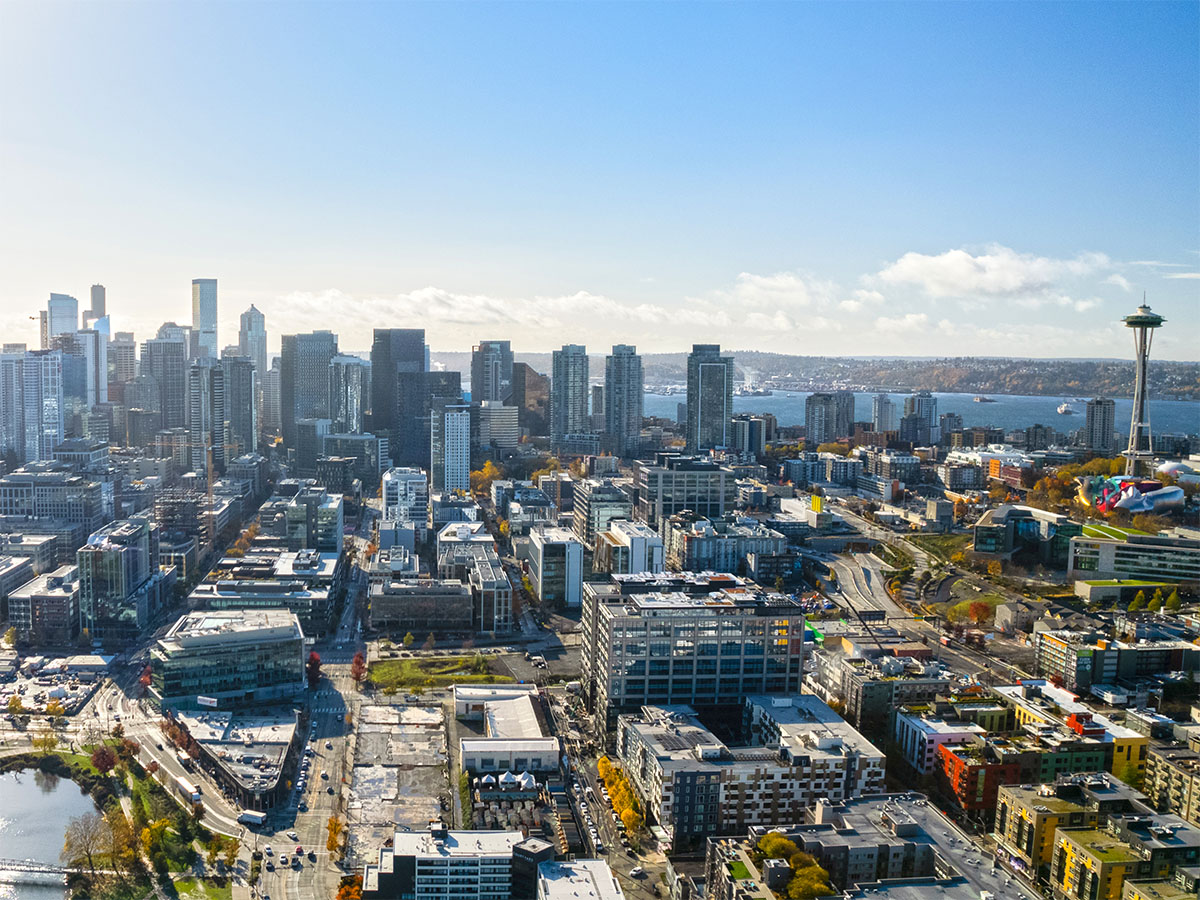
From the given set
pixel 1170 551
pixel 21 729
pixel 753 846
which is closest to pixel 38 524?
pixel 21 729

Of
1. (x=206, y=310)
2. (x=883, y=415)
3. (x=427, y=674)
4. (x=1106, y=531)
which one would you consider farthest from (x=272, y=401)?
(x=1106, y=531)

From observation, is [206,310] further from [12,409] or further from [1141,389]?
[1141,389]

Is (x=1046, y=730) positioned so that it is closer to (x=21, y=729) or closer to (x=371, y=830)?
(x=371, y=830)

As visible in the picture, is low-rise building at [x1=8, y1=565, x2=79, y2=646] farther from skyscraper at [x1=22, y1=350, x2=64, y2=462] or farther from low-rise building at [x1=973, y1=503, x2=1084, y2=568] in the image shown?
low-rise building at [x1=973, y1=503, x2=1084, y2=568]

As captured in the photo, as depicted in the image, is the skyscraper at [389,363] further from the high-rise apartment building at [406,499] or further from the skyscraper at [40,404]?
the high-rise apartment building at [406,499]

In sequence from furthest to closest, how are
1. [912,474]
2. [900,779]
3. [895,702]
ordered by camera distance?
[912,474] < [895,702] < [900,779]

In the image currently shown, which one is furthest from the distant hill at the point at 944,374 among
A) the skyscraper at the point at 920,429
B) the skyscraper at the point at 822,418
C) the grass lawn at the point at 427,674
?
the grass lawn at the point at 427,674

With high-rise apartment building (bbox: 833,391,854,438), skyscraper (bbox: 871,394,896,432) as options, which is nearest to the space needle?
high-rise apartment building (bbox: 833,391,854,438)
